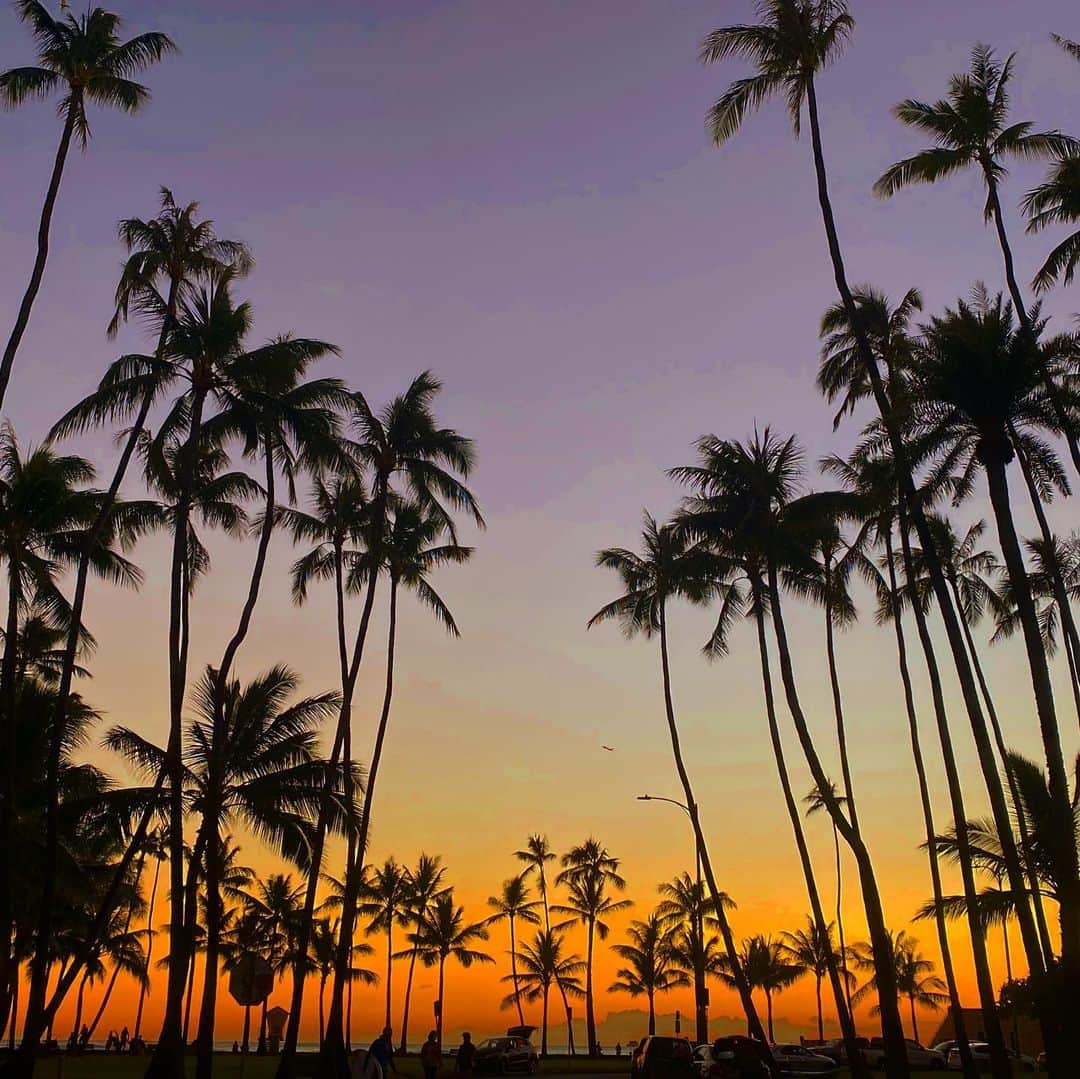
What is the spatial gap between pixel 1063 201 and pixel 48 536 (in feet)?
91.3

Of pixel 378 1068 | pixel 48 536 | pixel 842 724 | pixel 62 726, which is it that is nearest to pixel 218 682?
pixel 62 726

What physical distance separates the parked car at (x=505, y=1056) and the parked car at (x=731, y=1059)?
11.4 m

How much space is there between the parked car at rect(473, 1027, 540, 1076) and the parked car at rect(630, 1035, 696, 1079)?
17.3 m

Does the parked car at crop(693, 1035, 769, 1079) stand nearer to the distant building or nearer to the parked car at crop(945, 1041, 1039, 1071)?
the parked car at crop(945, 1041, 1039, 1071)

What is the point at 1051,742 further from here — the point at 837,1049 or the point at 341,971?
the point at 837,1049

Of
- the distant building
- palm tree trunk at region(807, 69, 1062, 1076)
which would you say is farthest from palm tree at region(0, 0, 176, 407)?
the distant building

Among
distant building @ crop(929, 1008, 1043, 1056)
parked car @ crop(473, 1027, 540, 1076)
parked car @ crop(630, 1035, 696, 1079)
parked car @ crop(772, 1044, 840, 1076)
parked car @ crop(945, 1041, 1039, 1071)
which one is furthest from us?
distant building @ crop(929, 1008, 1043, 1056)

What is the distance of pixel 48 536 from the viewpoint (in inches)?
1224

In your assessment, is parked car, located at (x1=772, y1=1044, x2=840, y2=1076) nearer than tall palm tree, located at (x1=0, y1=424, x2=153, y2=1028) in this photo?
No

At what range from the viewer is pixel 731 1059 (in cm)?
3180

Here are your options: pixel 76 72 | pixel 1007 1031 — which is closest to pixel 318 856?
pixel 76 72

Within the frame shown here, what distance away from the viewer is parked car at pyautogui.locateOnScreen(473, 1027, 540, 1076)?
4750 cm

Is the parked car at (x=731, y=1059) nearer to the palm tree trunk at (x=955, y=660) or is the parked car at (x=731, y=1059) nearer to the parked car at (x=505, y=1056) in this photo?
Result: the palm tree trunk at (x=955, y=660)

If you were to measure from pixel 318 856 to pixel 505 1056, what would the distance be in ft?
66.3
